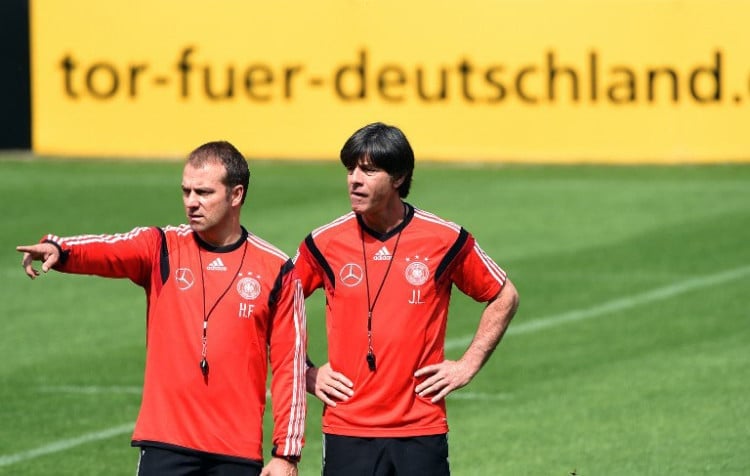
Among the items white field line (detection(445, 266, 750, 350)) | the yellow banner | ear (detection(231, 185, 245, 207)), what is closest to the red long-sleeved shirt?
ear (detection(231, 185, 245, 207))

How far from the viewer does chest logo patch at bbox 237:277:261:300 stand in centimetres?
716

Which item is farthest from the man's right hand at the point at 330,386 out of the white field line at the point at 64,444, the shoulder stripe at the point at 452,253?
the white field line at the point at 64,444

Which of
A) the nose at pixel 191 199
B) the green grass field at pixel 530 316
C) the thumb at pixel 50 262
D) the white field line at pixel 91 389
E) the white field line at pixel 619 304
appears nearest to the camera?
the thumb at pixel 50 262

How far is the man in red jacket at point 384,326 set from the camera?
24.9 feet

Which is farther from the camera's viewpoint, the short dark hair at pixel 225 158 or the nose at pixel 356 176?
the nose at pixel 356 176

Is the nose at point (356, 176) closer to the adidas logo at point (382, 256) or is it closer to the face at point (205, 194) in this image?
the adidas logo at point (382, 256)

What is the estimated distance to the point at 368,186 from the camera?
757 centimetres

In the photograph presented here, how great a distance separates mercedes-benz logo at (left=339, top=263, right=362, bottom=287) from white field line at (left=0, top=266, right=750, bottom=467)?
4.70 meters

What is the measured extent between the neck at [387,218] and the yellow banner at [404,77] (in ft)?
59.5

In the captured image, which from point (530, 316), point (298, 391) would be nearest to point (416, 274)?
point (298, 391)

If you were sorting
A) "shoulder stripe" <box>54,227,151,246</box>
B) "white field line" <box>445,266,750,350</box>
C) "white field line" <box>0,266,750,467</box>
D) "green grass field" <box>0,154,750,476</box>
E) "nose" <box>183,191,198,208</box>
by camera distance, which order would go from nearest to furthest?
"shoulder stripe" <box>54,227,151,246</box> < "nose" <box>183,191,198,208</box> < "green grass field" <box>0,154,750,476</box> < "white field line" <box>0,266,750,467</box> < "white field line" <box>445,266,750,350</box>

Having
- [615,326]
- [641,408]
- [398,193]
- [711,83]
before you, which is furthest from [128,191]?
[398,193]

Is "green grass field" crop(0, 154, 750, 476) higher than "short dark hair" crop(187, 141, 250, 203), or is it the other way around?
"short dark hair" crop(187, 141, 250, 203)

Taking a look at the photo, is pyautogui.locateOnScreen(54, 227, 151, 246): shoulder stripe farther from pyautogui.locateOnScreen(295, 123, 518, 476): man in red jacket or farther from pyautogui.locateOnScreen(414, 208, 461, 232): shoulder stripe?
pyautogui.locateOnScreen(414, 208, 461, 232): shoulder stripe
